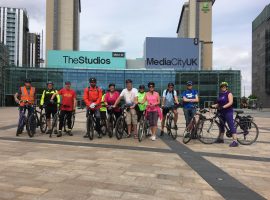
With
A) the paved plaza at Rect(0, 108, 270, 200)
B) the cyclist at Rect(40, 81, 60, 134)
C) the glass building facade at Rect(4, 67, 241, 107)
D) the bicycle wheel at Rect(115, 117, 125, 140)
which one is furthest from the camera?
the glass building facade at Rect(4, 67, 241, 107)

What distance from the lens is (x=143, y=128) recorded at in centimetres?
973

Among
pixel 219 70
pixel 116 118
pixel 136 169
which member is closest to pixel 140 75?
pixel 219 70

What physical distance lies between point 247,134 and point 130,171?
200 inches

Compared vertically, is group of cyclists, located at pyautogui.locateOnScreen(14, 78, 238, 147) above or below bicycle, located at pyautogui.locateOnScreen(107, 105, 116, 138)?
above

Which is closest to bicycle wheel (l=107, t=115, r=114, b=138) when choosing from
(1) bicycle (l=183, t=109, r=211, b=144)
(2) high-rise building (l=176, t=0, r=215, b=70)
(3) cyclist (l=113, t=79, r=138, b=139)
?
Answer: (3) cyclist (l=113, t=79, r=138, b=139)

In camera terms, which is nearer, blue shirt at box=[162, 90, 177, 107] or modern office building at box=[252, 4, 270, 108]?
blue shirt at box=[162, 90, 177, 107]

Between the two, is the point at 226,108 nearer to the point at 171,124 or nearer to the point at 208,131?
the point at 208,131

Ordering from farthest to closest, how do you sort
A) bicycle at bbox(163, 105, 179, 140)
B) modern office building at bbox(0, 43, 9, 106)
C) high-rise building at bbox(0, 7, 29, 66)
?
high-rise building at bbox(0, 7, 29, 66) < modern office building at bbox(0, 43, 9, 106) < bicycle at bbox(163, 105, 179, 140)

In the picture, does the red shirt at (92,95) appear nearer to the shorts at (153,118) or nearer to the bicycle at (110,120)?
the bicycle at (110,120)

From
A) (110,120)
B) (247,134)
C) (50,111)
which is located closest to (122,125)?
(110,120)

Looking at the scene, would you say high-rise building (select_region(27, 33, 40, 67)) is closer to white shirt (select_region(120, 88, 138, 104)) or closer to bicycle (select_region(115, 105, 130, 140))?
bicycle (select_region(115, 105, 130, 140))

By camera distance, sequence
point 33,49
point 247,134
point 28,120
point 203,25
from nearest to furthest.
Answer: point 247,134
point 28,120
point 203,25
point 33,49

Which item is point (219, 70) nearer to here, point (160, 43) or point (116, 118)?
point (160, 43)

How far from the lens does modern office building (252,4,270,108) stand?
93.6m
